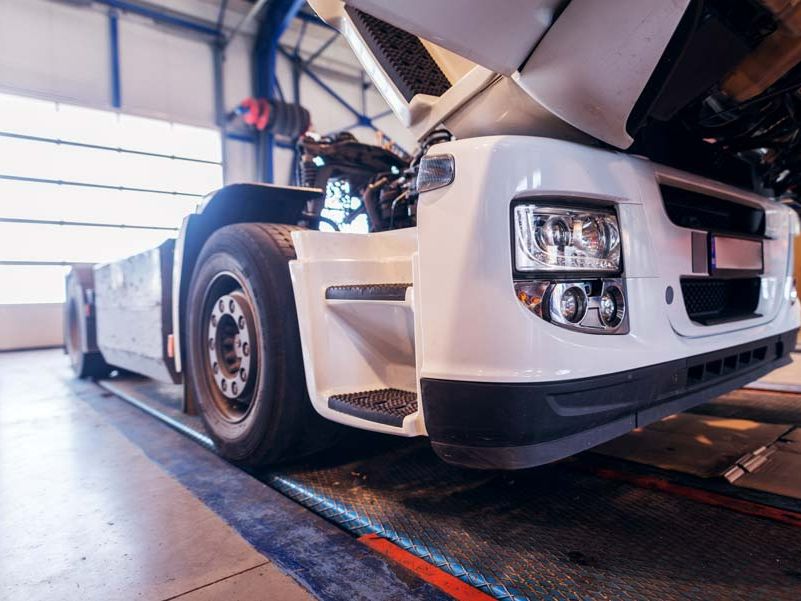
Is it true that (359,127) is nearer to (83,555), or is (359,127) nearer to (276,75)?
(276,75)

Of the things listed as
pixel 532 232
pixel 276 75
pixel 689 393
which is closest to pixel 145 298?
pixel 532 232

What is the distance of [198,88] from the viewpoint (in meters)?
11.1

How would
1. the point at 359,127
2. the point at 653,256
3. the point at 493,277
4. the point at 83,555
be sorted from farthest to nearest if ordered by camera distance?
the point at 359,127
the point at 83,555
the point at 653,256
the point at 493,277

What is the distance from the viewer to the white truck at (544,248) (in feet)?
3.72

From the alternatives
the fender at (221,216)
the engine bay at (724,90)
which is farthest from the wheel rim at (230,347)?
the engine bay at (724,90)

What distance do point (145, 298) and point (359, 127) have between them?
11.4 m

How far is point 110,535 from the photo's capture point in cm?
159

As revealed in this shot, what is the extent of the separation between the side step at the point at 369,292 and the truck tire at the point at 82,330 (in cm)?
396

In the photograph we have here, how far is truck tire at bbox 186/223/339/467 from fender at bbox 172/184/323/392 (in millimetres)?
181

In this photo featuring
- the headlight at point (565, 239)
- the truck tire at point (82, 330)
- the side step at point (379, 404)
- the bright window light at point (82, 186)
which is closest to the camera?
the headlight at point (565, 239)

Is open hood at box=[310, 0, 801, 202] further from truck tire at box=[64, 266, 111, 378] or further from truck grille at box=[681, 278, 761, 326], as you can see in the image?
truck tire at box=[64, 266, 111, 378]

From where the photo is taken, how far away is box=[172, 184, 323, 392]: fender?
242 cm

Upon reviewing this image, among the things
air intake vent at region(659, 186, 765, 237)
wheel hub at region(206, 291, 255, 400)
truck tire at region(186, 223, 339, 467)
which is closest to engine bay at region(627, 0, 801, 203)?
air intake vent at region(659, 186, 765, 237)

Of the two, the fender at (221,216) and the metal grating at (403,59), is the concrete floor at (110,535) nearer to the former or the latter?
the fender at (221,216)
